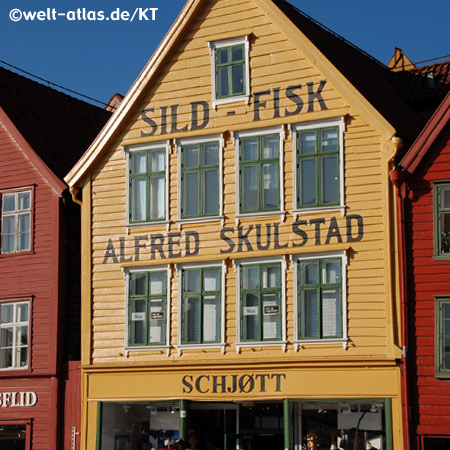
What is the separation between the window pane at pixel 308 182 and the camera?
86.2 feet

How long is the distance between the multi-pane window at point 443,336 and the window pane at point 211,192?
6.53 metres

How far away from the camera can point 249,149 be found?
2720 cm

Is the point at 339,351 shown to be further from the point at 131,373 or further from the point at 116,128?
the point at 116,128

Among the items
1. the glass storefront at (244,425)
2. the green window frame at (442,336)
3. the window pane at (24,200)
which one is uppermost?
the window pane at (24,200)

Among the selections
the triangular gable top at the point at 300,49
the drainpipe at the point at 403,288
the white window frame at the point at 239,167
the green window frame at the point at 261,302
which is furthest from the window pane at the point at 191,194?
the drainpipe at the point at 403,288

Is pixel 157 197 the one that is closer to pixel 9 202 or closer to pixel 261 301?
pixel 261 301

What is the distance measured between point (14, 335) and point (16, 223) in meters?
3.28

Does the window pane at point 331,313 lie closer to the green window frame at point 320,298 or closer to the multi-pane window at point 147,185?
the green window frame at point 320,298

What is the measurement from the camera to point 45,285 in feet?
96.8

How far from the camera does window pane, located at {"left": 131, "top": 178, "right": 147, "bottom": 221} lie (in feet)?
93.0

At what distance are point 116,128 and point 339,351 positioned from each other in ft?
29.1

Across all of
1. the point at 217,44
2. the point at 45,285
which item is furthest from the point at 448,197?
the point at 45,285

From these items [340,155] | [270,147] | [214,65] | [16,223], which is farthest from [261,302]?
[16,223]

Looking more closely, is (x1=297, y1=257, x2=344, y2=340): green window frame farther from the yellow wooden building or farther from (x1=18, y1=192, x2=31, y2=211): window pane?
(x1=18, y1=192, x2=31, y2=211): window pane
